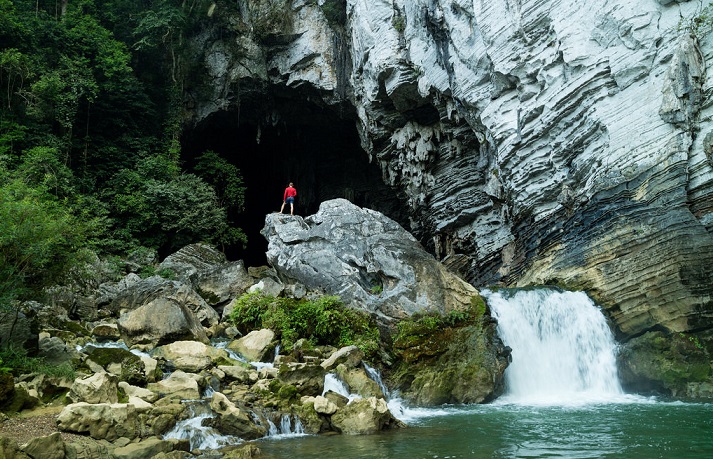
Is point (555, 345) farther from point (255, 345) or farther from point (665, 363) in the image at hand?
point (255, 345)

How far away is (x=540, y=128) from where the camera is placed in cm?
1714

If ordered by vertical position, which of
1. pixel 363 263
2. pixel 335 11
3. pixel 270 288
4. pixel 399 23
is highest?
pixel 335 11

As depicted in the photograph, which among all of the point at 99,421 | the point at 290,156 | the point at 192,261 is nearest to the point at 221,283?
the point at 192,261

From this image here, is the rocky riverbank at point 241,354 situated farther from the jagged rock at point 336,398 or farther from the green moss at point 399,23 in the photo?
the green moss at point 399,23

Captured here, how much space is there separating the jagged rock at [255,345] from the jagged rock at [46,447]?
20.5 ft

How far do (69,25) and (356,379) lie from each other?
23.7 metres

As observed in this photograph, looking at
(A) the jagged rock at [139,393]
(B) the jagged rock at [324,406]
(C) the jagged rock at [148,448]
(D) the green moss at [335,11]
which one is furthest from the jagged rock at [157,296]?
(D) the green moss at [335,11]

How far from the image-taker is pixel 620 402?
11.7 meters

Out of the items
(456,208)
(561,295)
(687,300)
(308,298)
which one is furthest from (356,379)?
(456,208)

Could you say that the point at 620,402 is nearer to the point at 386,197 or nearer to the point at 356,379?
the point at 356,379

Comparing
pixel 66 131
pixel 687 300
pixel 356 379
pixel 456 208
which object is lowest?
pixel 356 379

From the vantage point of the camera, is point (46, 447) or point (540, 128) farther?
point (540, 128)

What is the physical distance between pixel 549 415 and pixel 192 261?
54.1 feet

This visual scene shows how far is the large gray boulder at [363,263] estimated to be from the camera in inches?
564
